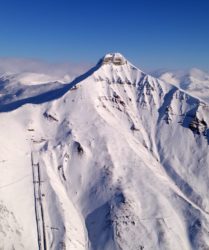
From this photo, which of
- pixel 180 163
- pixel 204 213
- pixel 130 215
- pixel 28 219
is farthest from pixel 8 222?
pixel 180 163

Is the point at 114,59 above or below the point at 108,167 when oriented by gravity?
above

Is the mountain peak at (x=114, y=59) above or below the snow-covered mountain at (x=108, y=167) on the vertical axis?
above

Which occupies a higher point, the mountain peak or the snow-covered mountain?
the mountain peak

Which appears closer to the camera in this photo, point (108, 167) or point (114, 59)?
point (108, 167)

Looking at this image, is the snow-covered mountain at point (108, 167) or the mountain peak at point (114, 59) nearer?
the snow-covered mountain at point (108, 167)

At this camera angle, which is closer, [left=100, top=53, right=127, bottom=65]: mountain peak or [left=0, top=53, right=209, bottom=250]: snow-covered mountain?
[left=0, top=53, right=209, bottom=250]: snow-covered mountain
